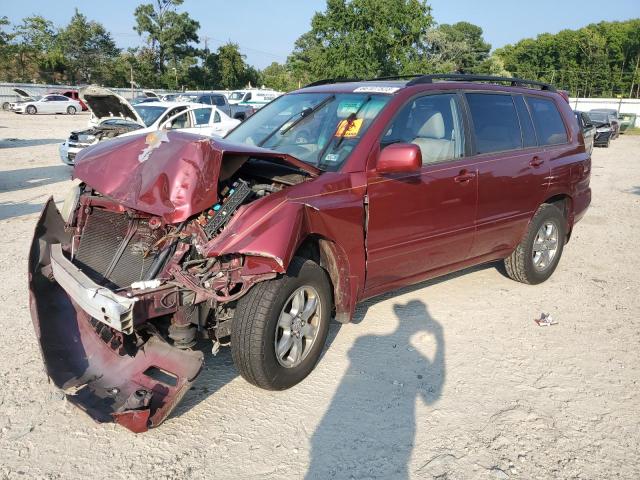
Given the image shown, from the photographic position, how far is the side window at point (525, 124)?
5.22m

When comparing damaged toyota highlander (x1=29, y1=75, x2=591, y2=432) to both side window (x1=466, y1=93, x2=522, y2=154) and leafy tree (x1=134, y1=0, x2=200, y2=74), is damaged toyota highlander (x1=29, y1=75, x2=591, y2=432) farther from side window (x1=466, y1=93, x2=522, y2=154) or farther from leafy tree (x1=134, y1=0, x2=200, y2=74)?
leafy tree (x1=134, y1=0, x2=200, y2=74)

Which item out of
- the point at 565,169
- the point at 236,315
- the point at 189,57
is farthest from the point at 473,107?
the point at 189,57

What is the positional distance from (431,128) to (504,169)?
948mm

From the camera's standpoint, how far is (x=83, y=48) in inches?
2313

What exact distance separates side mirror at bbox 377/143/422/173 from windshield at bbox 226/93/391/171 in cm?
28

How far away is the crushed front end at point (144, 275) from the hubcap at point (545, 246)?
3.19m

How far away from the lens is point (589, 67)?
6706 centimetres

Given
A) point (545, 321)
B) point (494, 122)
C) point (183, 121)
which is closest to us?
point (545, 321)

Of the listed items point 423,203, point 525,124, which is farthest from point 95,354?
point 525,124

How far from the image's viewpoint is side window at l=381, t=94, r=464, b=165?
4137mm

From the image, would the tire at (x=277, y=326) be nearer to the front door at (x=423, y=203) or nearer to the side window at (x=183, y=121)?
the front door at (x=423, y=203)

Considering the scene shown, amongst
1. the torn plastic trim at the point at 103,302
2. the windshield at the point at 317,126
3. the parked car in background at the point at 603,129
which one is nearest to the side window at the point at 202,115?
the windshield at the point at 317,126

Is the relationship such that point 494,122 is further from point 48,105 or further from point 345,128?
point 48,105

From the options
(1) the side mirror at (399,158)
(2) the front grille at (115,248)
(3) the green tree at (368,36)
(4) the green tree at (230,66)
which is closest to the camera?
(2) the front grille at (115,248)
